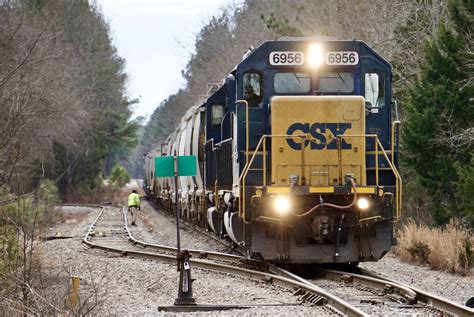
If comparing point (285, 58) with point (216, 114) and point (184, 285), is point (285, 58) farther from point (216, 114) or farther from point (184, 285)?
point (216, 114)

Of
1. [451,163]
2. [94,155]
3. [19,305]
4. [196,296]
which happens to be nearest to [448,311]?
[196,296]

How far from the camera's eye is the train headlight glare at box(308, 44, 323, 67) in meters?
13.3

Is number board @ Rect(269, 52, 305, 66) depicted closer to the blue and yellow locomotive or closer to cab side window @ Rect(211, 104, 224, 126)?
the blue and yellow locomotive

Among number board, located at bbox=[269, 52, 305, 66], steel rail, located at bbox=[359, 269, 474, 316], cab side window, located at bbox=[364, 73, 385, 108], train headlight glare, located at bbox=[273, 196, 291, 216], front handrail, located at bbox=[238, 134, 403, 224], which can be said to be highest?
number board, located at bbox=[269, 52, 305, 66]

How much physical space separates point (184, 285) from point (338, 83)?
14.9 ft

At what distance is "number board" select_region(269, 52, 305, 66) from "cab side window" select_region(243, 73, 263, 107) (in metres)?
0.34

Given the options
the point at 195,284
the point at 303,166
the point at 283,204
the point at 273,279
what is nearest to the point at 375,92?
the point at 303,166

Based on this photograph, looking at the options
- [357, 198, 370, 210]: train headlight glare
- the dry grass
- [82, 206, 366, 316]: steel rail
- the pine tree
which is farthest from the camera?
the pine tree

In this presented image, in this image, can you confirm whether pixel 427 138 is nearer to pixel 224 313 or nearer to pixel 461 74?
pixel 461 74

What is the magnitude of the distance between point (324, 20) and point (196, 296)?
27.1 m

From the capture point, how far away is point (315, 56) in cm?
1334

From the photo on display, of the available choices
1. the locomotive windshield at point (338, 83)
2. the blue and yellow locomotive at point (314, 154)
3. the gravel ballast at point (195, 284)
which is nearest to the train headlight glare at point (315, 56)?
the blue and yellow locomotive at point (314, 154)

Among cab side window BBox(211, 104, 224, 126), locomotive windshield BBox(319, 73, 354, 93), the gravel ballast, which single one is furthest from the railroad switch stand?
cab side window BBox(211, 104, 224, 126)

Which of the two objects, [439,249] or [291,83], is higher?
[291,83]
